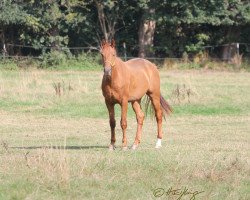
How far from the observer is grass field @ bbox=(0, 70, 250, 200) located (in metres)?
10.6

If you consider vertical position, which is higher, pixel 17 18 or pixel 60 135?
pixel 17 18

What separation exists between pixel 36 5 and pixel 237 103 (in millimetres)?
16572

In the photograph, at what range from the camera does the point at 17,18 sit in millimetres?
37000

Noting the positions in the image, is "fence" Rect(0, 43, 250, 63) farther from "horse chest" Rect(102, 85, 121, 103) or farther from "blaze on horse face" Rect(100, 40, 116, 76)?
"blaze on horse face" Rect(100, 40, 116, 76)

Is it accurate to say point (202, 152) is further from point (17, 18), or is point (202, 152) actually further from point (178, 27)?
point (178, 27)

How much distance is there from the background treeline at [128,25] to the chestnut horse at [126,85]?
22.2m

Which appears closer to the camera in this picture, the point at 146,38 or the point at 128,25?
the point at 146,38

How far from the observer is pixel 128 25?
4209 cm

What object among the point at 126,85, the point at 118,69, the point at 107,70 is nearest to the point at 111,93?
the point at 126,85

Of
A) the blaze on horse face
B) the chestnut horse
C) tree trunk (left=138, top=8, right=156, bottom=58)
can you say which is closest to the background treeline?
tree trunk (left=138, top=8, right=156, bottom=58)

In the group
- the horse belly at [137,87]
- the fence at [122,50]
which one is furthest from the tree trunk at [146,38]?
the horse belly at [137,87]

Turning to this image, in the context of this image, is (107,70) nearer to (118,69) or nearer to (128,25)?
(118,69)

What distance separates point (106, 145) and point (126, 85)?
5.63ft

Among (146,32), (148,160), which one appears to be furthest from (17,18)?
(148,160)
